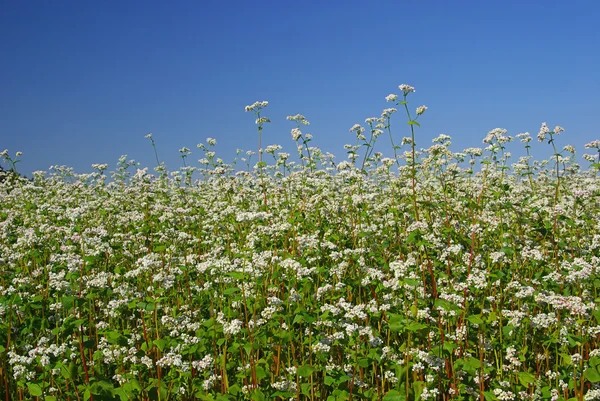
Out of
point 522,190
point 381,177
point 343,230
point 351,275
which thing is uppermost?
point 381,177

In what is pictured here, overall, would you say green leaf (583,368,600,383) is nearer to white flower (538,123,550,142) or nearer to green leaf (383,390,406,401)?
green leaf (383,390,406,401)

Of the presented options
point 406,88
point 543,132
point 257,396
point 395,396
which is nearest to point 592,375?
point 395,396

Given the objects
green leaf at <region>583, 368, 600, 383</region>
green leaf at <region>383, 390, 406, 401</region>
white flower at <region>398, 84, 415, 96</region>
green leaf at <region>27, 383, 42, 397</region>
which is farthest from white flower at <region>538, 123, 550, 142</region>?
green leaf at <region>27, 383, 42, 397</region>

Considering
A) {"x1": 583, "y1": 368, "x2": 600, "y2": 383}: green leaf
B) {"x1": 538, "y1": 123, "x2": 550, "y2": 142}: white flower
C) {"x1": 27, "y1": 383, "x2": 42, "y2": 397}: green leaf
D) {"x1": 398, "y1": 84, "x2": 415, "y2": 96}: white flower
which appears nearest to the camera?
{"x1": 583, "y1": 368, "x2": 600, "y2": 383}: green leaf

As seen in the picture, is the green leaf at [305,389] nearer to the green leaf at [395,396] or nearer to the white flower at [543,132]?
the green leaf at [395,396]

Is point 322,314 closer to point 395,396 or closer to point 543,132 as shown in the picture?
point 395,396

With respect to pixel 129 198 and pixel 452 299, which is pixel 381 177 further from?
pixel 452 299

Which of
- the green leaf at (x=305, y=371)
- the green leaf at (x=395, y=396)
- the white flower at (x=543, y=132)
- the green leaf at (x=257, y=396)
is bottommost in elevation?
the green leaf at (x=395, y=396)

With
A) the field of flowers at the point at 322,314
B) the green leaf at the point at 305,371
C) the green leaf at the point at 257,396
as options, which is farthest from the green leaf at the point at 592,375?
the green leaf at the point at 257,396

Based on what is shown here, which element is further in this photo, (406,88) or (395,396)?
(406,88)

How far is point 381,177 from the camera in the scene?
12391mm

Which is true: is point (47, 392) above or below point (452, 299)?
below

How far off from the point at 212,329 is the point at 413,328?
6.45 ft

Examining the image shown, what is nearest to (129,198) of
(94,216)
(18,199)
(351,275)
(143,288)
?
(94,216)
